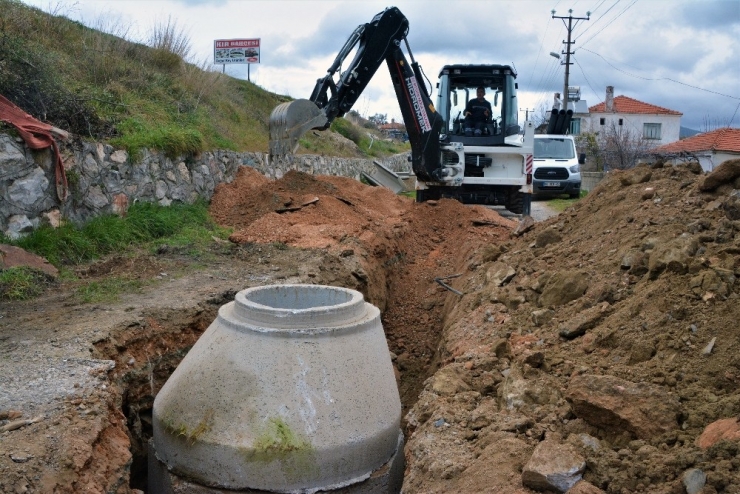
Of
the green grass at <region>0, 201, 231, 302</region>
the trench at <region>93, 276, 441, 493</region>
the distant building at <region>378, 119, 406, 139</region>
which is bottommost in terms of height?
the trench at <region>93, 276, 441, 493</region>

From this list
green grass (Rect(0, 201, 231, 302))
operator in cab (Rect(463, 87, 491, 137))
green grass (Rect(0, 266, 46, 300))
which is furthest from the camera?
operator in cab (Rect(463, 87, 491, 137))

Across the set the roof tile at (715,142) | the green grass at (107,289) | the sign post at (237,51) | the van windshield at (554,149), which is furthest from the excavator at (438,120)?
the roof tile at (715,142)

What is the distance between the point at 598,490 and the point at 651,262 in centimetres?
244

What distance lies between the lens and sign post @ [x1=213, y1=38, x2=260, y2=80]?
73.5ft

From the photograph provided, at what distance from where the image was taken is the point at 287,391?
4.51m

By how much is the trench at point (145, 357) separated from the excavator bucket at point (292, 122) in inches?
158

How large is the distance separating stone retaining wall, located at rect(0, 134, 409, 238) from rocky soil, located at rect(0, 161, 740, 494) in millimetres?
→ 934

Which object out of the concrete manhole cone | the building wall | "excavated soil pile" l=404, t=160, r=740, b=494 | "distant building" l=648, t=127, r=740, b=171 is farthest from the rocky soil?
the building wall

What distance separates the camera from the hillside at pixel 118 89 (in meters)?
8.94

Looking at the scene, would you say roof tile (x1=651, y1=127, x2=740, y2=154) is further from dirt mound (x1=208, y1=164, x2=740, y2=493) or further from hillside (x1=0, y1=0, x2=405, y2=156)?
dirt mound (x1=208, y1=164, x2=740, y2=493)

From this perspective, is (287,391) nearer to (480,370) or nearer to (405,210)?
(480,370)

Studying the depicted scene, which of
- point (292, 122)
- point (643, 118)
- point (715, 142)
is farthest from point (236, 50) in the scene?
point (643, 118)

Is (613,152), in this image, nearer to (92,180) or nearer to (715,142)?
(715,142)

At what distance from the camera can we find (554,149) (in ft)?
68.2
